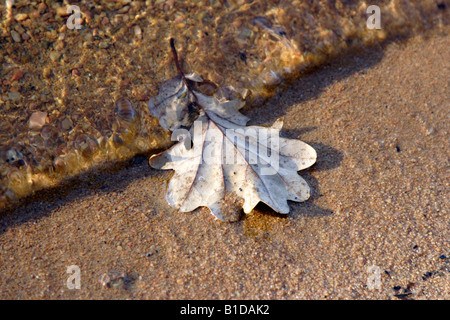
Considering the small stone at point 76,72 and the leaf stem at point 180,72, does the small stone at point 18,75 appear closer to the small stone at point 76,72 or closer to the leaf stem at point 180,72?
the small stone at point 76,72

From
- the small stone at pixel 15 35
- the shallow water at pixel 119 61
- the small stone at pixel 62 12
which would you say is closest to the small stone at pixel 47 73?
the shallow water at pixel 119 61

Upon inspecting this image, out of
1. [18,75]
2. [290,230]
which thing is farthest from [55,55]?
[290,230]

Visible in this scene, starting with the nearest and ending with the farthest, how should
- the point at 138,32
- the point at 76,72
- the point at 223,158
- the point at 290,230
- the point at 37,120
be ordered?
the point at 290,230 < the point at 223,158 < the point at 37,120 < the point at 76,72 < the point at 138,32

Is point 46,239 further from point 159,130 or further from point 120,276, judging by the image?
point 159,130

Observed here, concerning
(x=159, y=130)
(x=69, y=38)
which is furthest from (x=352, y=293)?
(x=69, y=38)

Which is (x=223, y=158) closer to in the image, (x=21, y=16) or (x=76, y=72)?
(x=76, y=72)

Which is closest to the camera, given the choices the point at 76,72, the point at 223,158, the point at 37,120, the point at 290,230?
the point at 290,230

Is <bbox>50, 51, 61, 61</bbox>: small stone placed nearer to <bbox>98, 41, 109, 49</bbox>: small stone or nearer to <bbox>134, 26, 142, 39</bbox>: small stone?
<bbox>98, 41, 109, 49</bbox>: small stone
